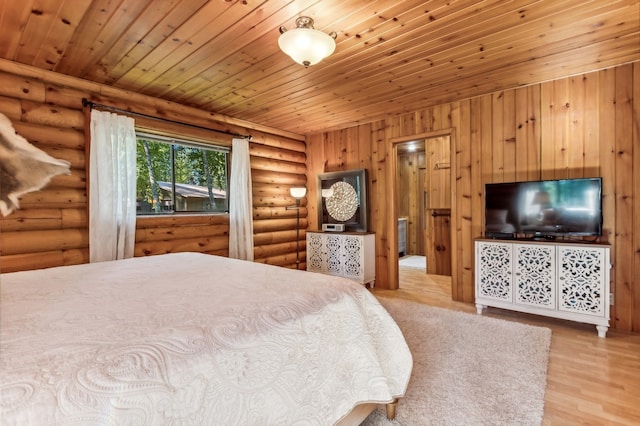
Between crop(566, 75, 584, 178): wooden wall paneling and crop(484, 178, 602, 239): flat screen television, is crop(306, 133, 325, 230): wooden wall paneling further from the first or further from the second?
crop(566, 75, 584, 178): wooden wall paneling

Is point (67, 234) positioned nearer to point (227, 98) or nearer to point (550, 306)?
point (227, 98)

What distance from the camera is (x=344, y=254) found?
14.4 ft

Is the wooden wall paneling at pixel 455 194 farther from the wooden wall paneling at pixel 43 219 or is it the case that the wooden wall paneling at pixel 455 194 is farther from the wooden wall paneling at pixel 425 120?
the wooden wall paneling at pixel 43 219

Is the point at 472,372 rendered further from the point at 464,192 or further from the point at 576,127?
the point at 576,127

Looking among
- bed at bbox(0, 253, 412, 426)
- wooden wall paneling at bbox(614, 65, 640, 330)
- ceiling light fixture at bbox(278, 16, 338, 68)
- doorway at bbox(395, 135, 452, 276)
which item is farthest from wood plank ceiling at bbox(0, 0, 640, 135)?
bed at bbox(0, 253, 412, 426)

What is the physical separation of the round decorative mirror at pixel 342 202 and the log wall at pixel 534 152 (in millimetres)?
302

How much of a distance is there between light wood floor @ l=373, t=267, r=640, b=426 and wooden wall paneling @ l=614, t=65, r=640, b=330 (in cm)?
29

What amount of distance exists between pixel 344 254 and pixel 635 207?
3.09 m

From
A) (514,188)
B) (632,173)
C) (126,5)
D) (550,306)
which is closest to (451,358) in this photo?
(550,306)

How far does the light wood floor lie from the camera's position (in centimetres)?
170

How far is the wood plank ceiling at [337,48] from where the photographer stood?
1.92 m

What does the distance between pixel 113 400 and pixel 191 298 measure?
0.64m

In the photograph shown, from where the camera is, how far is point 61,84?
8.95 feet

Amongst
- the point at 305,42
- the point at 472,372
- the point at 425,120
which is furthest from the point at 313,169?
the point at 472,372
